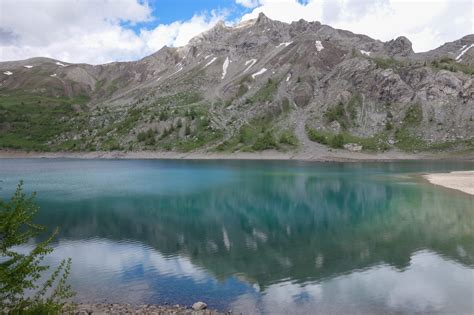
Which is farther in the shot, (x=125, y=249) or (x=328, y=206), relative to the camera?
(x=328, y=206)

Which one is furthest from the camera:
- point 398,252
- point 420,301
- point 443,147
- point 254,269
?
point 443,147

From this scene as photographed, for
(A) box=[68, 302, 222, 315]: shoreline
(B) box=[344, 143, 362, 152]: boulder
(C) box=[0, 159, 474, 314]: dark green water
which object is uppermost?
(B) box=[344, 143, 362, 152]: boulder

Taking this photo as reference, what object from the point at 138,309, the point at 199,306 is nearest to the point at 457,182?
the point at 199,306

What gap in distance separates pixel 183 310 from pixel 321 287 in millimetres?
10649

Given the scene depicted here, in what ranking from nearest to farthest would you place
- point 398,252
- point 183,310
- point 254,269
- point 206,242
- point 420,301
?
point 183,310 → point 420,301 → point 254,269 → point 398,252 → point 206,242

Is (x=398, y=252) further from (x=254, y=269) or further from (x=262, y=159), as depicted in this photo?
(x=262, y=159)

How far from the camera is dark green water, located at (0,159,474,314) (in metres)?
27.3

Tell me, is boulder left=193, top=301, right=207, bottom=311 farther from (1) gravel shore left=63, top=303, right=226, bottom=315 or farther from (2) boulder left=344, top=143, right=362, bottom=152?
(2) boulder left=344, top=143, right=362, bottom=152

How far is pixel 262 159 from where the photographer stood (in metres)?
194

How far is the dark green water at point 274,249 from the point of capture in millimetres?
27266

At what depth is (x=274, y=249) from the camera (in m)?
39.3

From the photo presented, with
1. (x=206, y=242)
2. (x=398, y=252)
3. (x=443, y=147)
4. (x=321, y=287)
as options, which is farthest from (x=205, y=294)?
(x=443, y=147)

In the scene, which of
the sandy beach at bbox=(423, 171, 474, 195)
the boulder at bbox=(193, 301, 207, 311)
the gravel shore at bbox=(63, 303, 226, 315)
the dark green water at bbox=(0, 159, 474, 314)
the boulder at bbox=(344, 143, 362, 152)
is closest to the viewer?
the gravel shore at bbox=(63, 303, 226, 315)

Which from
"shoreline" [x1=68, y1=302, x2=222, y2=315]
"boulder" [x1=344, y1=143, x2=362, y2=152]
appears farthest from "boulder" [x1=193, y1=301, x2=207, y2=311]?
"boulder" [x1=344, y1=143, x2=362, y2=152]
